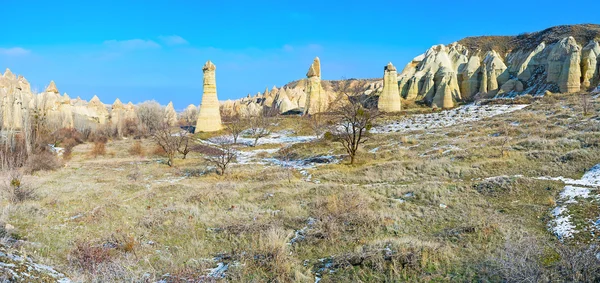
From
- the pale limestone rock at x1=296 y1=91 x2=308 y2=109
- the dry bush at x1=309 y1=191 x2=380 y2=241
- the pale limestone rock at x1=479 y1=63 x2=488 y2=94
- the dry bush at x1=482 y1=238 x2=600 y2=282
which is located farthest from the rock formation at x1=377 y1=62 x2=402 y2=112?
the dry bush at x1=482 y1=238 x2=600 y2=282

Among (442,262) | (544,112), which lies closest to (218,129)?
(544,112)

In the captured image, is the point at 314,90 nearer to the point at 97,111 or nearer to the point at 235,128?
the point at 235,128

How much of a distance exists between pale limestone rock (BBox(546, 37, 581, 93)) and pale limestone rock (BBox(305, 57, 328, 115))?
32319 mm

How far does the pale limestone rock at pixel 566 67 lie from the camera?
4556 centimetres

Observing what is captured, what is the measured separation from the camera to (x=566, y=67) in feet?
152

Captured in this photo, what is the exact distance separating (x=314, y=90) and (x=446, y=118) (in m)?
21.9

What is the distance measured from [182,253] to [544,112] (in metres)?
34.5

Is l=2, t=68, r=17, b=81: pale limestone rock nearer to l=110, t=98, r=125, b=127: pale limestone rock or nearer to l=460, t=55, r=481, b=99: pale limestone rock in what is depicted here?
l=110, t=98, r=125, b=127: pale limestone rock

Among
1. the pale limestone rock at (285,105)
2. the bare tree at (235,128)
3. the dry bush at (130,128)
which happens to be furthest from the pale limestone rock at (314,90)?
the pale limestone rock at (285,105)

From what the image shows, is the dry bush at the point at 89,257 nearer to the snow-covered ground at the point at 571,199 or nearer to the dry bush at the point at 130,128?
the snow-covered ground at the point at 571,199

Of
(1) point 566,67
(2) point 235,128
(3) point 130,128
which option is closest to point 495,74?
(1) point 566,67

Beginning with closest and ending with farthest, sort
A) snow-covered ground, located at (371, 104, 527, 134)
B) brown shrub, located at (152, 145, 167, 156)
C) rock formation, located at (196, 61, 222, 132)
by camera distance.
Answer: brown shrub, located at (152, 145, 167, 156) → snow-covered ground, located at (371, 104, 527, 134) → rock formation, located at (196, 61, 222, 132)

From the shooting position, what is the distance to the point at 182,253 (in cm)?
779

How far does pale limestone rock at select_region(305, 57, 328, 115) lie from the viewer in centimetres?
5416
